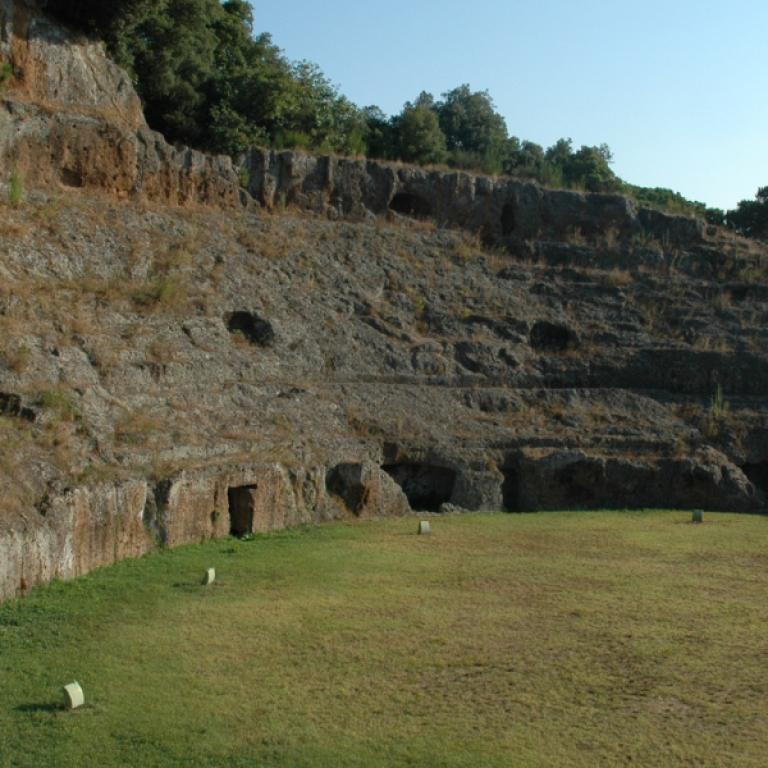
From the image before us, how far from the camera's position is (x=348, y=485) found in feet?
60.2

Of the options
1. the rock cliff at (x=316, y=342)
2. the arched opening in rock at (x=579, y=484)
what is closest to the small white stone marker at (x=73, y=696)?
the rock cliff at (x=316, y=342)

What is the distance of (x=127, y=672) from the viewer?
9.65m

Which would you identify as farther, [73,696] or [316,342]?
[316,342]

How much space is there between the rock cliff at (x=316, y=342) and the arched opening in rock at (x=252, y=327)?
63 mm

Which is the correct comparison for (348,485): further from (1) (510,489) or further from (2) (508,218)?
(2) (508,218)

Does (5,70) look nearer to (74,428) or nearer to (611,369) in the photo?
(74,428)

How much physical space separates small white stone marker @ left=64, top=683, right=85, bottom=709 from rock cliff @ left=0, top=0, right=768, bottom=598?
10.00ft

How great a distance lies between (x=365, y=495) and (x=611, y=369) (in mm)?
7775

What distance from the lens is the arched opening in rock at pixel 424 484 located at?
20.0 metres

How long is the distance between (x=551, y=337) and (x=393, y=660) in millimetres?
15624

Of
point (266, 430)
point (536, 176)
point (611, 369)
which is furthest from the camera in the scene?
point (536, 176)

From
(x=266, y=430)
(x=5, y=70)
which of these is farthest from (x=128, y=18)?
(x=266, y=430)

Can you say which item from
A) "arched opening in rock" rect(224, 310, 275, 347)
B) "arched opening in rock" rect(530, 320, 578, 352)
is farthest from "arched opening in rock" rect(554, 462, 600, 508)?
"arched opening in rock" rect(224, 310, 275, 347)

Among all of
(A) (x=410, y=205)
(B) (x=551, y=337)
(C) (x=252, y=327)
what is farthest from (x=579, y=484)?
(A) (x=410, y=205)
